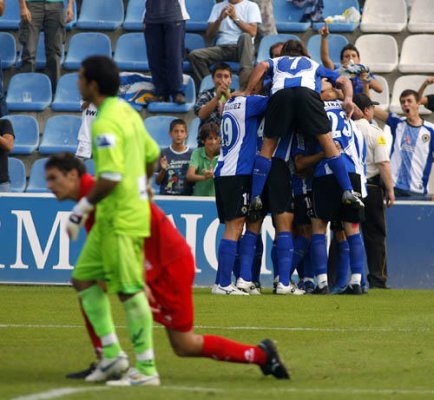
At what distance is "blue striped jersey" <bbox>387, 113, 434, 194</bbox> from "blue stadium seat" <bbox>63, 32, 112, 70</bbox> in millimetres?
4749

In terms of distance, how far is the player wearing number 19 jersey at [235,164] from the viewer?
12117 millimetres

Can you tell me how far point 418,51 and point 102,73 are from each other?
1242 centimetres

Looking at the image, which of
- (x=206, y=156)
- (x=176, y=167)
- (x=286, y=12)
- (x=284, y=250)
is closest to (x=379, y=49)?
(x=286, y=12)

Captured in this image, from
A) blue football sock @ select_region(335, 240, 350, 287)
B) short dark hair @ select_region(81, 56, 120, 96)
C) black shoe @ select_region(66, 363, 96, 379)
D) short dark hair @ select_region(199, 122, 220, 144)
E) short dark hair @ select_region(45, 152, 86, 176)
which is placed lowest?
blue football sock @ select_region(335, 240, 350, 287)

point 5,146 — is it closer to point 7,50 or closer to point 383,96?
point 7,50

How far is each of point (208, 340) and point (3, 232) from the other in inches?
311

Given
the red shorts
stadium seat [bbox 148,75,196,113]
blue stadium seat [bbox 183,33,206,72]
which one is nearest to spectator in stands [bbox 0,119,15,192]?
stadium seat [bbox 148,75,196,113]

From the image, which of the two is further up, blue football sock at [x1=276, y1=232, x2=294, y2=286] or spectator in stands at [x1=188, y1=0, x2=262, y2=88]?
spectator in stands at [x1=188, y1=0, x2=262, y2=88]

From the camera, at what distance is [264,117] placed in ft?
40.0

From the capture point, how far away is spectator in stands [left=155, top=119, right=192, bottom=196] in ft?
47.9

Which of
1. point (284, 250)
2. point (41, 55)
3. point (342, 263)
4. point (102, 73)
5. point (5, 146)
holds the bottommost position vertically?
point (342, 263)

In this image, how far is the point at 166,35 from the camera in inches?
645

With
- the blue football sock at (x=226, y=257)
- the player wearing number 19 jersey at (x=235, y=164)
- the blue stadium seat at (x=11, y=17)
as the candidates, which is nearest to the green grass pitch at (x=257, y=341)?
the blue football sock at (x=226, y=257)

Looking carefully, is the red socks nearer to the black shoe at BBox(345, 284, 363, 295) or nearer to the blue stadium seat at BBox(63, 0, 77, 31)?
the black shoe at BBox(345, 284, 363, 295)
